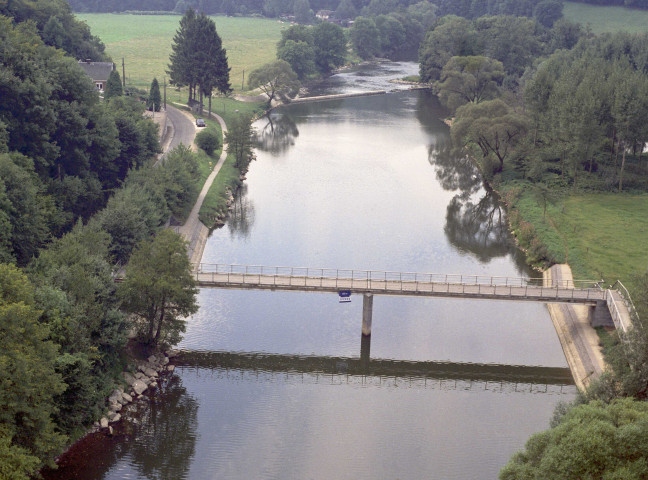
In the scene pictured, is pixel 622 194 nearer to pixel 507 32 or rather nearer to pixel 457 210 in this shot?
pixel 457 210

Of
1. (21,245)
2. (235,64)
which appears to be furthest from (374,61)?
(21,245)

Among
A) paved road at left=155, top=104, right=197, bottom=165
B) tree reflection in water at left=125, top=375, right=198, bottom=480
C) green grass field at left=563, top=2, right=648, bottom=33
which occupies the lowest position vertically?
tree reflection in water at left=125, top=375, right=198, bottom=480

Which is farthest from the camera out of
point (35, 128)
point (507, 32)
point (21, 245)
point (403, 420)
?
point (507, 32)

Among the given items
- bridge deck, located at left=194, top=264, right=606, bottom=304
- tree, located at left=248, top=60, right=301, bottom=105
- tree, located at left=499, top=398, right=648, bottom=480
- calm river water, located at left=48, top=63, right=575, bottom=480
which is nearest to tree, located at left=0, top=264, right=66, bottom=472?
calm river water, located at left=48, top=63, right=575, bottom=480

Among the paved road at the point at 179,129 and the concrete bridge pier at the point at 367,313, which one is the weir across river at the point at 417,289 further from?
the paved road at the point at 179,129

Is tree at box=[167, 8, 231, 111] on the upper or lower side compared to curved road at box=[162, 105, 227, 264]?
upper

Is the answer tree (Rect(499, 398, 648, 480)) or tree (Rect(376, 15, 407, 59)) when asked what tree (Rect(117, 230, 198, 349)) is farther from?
tree (Rect(376, 15, 407, 59))

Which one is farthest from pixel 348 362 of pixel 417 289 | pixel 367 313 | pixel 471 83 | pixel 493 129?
pixel 471 83
